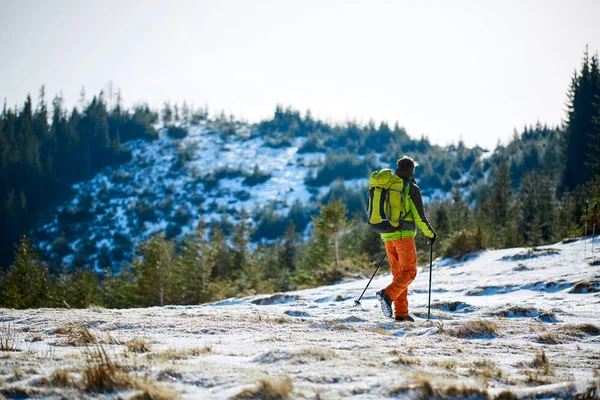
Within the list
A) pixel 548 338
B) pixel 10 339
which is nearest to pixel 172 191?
pixel 10 339

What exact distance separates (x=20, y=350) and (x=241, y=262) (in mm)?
42730

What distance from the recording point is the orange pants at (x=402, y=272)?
6488 mm

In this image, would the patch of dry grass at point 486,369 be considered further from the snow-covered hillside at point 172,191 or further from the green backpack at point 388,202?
the snow-covered hillside at point 172,191

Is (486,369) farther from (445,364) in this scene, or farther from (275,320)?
(275,320)

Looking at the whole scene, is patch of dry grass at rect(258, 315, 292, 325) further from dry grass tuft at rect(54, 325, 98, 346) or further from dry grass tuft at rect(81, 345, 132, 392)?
dry grass tuft at rect(81, 345, 132, 392)

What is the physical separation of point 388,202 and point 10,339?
5027mm

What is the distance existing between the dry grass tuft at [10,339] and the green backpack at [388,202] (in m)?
4.64

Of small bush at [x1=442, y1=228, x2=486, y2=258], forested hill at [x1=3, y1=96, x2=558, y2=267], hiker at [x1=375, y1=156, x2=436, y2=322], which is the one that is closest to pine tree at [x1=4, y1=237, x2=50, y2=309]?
small bush at [x1=442, y1=228, x2=486, y2=258]

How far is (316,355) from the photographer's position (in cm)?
342

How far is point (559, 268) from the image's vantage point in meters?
11.0

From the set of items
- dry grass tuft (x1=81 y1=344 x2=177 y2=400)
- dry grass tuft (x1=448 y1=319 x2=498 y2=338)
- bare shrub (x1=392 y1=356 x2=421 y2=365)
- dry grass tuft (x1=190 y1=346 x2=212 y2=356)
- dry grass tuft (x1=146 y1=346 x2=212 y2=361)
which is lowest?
dry grass tuft (x1=448 y1=319 x2=498 y2=338)

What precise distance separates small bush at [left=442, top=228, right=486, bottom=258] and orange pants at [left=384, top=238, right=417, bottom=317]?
10539mm

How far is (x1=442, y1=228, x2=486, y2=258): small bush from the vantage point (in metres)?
16.5

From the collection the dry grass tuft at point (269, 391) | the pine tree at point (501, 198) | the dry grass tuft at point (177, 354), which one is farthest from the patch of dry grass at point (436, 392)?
the pine tree at point (501, 198)
